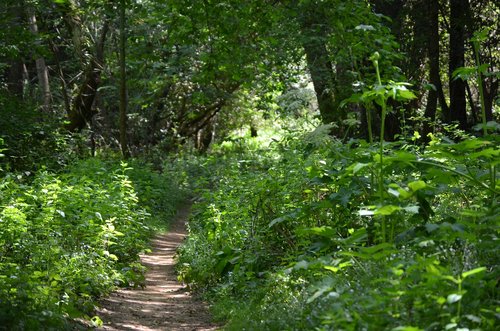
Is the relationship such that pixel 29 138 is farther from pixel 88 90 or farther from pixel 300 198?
pixel 300 198

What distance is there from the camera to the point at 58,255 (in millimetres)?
7086

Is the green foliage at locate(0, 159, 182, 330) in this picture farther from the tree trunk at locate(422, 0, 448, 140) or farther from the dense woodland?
the tree trunk at locate(422, 0, 448, 140)

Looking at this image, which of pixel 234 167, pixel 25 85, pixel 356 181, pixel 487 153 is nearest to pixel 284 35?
pixel 234 167

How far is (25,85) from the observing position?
24.5 m

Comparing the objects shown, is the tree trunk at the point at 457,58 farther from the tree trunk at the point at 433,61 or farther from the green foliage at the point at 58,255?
the green foliage at the point at 58,255

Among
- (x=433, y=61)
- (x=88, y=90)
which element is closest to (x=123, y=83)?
(x=88, y=90)

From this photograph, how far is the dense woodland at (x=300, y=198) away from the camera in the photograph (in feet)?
13.4

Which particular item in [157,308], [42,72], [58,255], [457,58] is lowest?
[157,308]

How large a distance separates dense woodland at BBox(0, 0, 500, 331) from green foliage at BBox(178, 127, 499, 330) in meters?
0.02

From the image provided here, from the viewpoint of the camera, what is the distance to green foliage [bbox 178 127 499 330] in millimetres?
3643

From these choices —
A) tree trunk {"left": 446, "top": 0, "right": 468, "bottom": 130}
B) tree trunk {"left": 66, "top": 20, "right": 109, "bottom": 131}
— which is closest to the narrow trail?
tree trunk {"left": 446, "top": 0, "right": 468, "bottom": 130}

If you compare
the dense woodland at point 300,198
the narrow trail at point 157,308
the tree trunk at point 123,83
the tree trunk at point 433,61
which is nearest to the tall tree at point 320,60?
the dense woodland at point 300,198

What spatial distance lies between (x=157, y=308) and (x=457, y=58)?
804cm

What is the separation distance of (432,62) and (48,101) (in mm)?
11656
